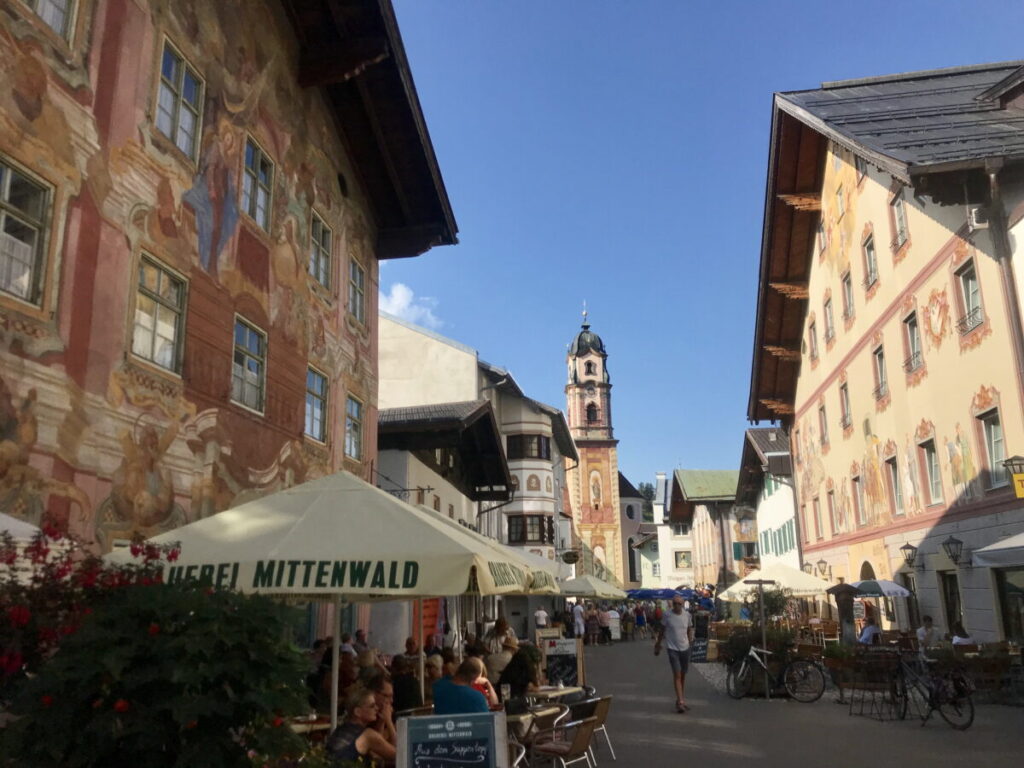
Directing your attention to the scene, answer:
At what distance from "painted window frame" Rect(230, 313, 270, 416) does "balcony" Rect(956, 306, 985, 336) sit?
12524mm

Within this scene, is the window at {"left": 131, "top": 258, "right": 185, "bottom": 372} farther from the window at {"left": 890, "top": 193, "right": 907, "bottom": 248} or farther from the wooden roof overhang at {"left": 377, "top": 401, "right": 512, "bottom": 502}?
the window at {"left": 890, "top": 193, "right": 907, "bottom": 248}

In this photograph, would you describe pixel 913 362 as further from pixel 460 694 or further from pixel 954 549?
pixel 460 694

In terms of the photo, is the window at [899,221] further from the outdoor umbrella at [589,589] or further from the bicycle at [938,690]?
the bicycle at [938,690]

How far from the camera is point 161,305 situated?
10242 millimetres

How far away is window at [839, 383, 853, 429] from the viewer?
84.8 ft

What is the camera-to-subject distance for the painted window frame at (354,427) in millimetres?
16750

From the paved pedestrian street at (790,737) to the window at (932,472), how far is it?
5340 mm

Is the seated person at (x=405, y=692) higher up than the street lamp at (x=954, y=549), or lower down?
lower down

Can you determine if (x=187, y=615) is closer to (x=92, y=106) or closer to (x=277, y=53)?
(x=92, y=106)

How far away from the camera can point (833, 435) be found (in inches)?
1092

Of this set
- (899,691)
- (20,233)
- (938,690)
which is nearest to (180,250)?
(20,233)

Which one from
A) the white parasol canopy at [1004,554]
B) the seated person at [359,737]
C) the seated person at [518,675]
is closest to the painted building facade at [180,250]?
the seated person at [359,737]

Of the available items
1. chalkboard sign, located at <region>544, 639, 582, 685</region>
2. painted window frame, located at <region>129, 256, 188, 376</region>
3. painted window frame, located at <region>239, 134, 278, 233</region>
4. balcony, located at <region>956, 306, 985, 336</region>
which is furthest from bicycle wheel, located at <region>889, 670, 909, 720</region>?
painted window frame, located at <region>239, 134, 278, 233</region>

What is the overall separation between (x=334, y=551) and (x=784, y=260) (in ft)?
86.3
